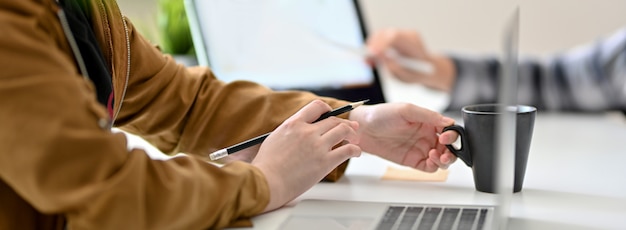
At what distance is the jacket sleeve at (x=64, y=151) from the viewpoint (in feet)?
1.65

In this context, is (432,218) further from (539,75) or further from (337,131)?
(539,75)

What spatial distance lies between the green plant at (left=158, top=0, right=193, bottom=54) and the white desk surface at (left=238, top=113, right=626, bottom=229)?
0.56m

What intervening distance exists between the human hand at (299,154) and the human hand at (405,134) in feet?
0.37

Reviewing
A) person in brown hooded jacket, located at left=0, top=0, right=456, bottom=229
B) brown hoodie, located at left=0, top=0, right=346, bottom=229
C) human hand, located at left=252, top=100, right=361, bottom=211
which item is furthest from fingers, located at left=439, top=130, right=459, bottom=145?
brown hoodie, located at left=0, top=0, right=346, bottom=229

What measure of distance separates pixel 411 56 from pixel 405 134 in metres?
0.73

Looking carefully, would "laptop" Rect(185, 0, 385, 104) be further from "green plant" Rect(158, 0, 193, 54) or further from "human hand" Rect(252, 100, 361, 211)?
"human hand" Rect(252, 100, 361, 211)

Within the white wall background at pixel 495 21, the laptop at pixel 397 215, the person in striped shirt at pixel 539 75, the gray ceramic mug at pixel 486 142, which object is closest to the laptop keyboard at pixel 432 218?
the laptop at pixel 397 215

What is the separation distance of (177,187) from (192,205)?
2cm

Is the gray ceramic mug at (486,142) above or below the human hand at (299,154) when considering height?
below

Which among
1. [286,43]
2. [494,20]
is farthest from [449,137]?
[494,20]

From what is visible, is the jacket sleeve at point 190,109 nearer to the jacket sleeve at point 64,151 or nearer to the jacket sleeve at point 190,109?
the jacket sleeve at point 190,109

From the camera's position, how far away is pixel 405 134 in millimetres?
847

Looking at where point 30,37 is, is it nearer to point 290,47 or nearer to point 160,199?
point 160,199

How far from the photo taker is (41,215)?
1.95 feet
